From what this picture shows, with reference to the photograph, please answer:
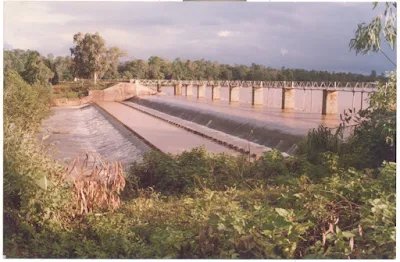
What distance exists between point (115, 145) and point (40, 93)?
301 cm

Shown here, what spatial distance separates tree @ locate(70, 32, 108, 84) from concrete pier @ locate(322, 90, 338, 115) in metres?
7.32

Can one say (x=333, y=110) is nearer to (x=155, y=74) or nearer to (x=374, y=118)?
(x=155, y=74)

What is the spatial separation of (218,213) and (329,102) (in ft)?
48.8

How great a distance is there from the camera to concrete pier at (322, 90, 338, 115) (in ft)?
56.3

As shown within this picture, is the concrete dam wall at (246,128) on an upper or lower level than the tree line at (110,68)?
lower

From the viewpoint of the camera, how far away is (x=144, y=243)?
312cm

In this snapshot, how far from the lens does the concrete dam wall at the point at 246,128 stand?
8888 mm

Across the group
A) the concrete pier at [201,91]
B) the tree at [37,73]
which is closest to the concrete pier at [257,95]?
the concrete pier at [201,91]

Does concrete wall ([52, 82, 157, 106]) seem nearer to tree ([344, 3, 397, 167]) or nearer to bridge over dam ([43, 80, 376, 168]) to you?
bridge over dam ([43, 80, 376, 168])

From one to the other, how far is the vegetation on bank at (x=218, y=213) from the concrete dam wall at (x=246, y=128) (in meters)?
2.22

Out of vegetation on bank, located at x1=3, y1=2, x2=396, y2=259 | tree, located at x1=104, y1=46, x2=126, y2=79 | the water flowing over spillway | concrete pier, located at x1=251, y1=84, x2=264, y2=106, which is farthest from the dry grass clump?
concrete pier, located at x1=251, y1=84, x2=264, y2=106

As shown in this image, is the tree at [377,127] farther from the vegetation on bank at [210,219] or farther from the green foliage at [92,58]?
the green foliage at [92,58]

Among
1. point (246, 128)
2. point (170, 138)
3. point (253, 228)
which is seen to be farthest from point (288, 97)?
point (253, 228)

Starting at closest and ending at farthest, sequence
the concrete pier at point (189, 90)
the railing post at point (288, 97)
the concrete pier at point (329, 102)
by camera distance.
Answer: the concrete pier at point (329, 102), the railing post at point (288, 97), the concrete pier at point (189, 90)
